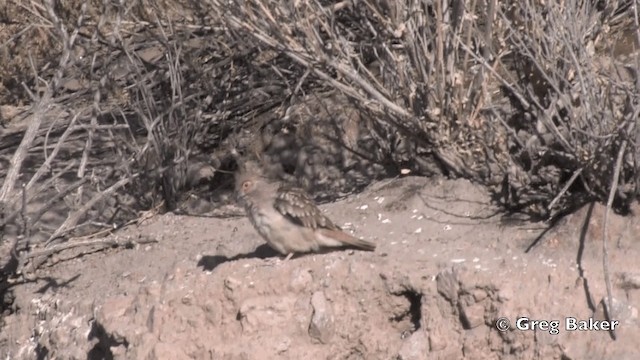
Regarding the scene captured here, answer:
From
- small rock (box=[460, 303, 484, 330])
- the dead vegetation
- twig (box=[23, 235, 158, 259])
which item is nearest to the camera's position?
small rock (box=[460, 303, 484, 330])

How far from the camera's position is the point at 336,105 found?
1004 centimetres

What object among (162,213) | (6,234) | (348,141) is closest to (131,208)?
(162,213)

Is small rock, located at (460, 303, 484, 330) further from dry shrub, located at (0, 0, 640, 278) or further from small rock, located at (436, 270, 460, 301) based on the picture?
dry shrub, located at (0, 0, 640, 278)

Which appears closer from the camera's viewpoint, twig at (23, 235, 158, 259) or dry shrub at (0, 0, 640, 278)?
dry shrub at (0, 0, 640, 278)

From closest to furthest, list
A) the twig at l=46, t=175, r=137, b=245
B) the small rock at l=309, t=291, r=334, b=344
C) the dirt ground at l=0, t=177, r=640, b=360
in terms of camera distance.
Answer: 1. the dirt ground at l=0, t=177, r=640, b=360
2. the small rock at l=309, t=291, r=334, b=344
3. the twig at l=46, t=175, r=137, b=245

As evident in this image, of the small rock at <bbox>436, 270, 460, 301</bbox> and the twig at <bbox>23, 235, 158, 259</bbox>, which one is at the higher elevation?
the small rock at <bbox>436, 270, 460, 301</bbox>

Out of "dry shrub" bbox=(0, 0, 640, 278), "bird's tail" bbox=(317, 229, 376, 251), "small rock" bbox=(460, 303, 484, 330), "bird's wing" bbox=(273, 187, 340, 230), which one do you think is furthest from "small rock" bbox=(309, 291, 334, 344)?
"dry shrub" bbox=(0, 0, 640, 278)

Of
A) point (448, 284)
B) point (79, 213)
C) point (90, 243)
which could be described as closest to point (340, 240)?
point (448, 284)

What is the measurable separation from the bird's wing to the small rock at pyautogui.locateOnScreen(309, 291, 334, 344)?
21.0 inches

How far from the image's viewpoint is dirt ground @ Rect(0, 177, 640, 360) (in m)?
6.73

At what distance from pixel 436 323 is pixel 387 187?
5.70 ft

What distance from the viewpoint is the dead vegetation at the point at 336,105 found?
7.23 metres

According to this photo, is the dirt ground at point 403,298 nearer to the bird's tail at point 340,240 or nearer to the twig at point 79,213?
the bird's tail at point 340,240

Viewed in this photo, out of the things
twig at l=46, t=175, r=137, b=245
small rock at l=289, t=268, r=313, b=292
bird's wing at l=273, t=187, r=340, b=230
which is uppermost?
bird's wing at l=273, t=187, r=340, b=230
